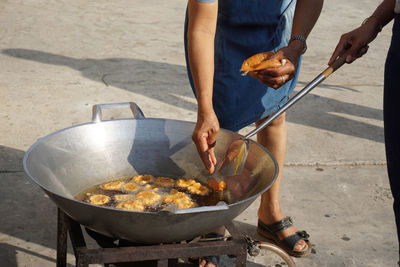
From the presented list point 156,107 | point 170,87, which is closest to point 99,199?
point 156,107

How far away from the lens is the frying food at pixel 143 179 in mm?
2027

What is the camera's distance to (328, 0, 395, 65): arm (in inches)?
75.1

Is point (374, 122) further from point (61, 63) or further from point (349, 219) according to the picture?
point (61, 63)

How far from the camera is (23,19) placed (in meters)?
6.24

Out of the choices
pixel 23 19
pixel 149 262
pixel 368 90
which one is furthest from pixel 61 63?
pixel 149 262

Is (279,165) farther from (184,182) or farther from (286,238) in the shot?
(184,182)

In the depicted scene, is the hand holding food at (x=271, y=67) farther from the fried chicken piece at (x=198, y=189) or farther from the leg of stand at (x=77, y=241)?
the leg of stand at (x=77, y=241)

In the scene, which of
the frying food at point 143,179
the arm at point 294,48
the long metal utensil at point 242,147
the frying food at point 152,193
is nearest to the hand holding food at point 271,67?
the arm at point 294,48

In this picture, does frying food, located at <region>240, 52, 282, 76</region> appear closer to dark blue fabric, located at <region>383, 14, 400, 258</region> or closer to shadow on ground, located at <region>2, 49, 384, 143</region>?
dark blue fabric, located at <region>383, 14, 400, 258</region>

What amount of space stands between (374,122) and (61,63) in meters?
2.82

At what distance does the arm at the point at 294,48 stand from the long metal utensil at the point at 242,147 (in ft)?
0.35

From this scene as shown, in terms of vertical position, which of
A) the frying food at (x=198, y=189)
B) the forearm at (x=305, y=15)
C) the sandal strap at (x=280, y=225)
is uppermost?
the forearm at (x=305, y=15)

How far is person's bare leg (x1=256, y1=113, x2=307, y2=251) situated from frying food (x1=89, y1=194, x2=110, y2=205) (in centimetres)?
85

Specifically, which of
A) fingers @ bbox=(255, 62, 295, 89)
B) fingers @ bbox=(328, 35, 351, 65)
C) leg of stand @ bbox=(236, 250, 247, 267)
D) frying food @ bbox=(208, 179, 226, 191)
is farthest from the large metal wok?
fingers @ bbox=(328, 35, 351, 65)
